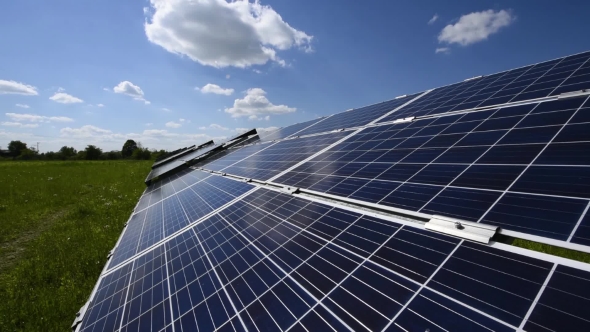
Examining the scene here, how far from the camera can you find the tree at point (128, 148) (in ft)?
393

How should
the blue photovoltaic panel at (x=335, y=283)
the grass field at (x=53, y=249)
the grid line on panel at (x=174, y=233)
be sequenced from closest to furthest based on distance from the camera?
the blue photovoltaic panel at (x=335, y=283)
the grid line on panel at (x=174, y=233)
the grass field at (x=53, y=249)

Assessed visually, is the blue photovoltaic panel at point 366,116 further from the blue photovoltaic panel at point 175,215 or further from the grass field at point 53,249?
the grass field at point 53,249

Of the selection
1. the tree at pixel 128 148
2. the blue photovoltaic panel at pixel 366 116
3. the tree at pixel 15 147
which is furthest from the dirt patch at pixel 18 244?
the tree at pixel 15 147

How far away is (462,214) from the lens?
3281 mm

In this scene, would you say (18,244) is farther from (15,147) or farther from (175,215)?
(15,147)

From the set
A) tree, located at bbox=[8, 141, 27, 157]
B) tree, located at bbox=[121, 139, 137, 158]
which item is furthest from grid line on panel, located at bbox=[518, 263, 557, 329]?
tree, located at bbox=[8, 141, 27, 157]

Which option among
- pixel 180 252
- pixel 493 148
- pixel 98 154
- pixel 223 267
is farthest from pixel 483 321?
pixel 98 154

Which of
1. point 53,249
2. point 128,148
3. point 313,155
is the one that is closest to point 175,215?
point 313,155

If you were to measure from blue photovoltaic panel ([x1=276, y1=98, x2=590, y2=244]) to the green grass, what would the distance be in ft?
26.1

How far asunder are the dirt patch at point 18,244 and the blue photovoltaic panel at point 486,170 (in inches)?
543

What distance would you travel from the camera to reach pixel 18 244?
13.8m

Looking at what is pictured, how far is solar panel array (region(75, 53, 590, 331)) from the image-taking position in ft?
7.27

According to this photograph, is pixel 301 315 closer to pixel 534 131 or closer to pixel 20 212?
pixel 534 131

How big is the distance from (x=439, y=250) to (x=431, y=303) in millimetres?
761
